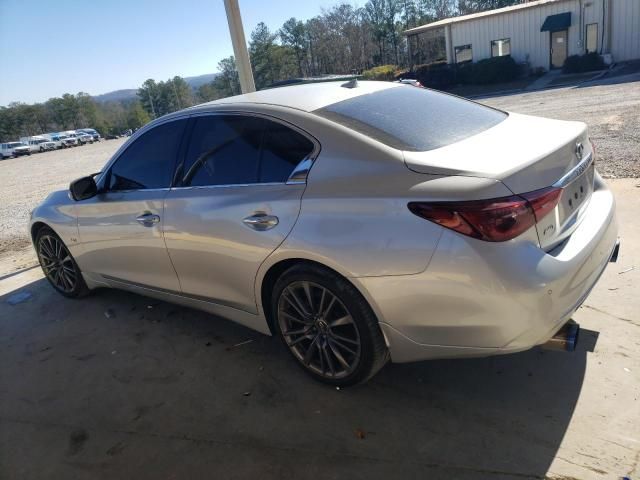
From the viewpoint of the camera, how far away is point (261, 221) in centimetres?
287

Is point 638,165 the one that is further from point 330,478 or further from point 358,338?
point 330,478

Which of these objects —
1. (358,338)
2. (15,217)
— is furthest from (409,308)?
(15,217)

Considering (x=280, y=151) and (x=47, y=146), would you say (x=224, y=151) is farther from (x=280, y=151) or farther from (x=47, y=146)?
(x=47, y=146)

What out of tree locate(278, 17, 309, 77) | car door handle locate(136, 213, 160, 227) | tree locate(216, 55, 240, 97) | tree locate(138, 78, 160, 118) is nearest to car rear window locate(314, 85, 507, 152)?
car door handle locate(136, 213, 160, 227)

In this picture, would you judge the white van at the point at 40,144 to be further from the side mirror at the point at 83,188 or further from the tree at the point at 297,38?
the side mirror at the point at 83,188

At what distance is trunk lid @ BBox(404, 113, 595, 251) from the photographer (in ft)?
7.59

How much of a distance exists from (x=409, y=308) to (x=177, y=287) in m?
1.88

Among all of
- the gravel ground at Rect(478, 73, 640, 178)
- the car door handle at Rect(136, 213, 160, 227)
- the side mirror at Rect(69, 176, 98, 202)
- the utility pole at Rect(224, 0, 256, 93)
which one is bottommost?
the gravel ground at Rect(478, 73, 640, 178)

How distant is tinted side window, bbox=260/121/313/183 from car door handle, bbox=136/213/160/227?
3.35ft

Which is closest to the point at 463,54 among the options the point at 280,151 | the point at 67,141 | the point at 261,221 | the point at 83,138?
the point at 280,151

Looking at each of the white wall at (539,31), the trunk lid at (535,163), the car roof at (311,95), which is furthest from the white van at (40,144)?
the trunk lid at (535,163)

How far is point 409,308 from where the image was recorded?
7.97ft

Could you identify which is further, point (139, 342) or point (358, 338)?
point (139, 342)

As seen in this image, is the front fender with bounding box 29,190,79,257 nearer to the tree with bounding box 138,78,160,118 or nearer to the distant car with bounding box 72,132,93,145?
the distant car with bounding box 72,132,93,145
